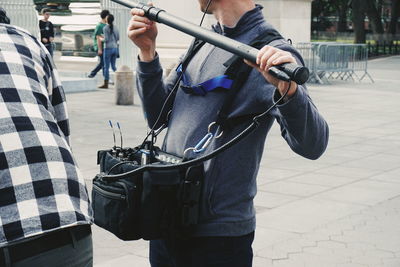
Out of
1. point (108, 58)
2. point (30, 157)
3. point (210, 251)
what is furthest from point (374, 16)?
point (30, 157)

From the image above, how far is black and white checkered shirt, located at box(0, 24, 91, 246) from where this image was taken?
2.03 meters

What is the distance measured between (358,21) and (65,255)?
38.6 meters

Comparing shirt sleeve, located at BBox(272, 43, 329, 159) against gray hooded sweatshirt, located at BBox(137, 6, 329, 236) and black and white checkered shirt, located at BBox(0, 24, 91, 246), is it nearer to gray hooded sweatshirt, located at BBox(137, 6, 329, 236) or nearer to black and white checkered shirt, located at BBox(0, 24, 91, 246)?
gray hooded sweatshirt, located at BBox(137, 6, 329, 236)

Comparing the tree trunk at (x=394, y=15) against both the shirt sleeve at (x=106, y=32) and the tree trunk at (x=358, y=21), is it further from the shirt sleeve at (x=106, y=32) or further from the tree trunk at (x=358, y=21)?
the shirt sleeve at (x=106, y=32)

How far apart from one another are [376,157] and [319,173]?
4.72 feet

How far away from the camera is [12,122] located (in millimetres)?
2080

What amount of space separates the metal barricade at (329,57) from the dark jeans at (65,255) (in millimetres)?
16479

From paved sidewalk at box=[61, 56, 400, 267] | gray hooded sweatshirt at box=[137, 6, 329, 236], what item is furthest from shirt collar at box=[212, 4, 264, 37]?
paved sidewalk at box=[61, 56, 400, 267]

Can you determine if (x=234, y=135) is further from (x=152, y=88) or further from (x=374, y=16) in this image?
(x=374, y=16)

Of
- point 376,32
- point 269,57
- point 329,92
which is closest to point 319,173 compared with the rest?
point 269,57

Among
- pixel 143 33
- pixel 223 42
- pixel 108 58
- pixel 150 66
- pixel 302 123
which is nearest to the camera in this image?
pixel 223 42

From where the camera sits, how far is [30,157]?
2.08 metres

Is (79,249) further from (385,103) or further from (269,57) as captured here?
(385,103)

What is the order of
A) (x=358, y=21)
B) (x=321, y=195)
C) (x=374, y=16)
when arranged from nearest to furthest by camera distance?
1. (x=321, y=195)
2. (x=358, y=21)
3. (x=374, y=16)
